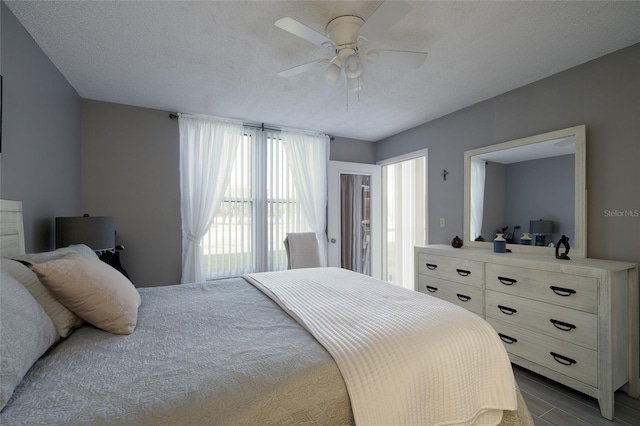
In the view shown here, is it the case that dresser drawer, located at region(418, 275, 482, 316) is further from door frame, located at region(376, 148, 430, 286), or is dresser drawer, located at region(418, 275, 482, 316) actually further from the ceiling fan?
the ceiling fan

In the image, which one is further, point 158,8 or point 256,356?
point 158,8

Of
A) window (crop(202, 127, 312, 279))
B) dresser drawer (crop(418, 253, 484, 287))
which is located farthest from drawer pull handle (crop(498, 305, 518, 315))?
window (crop(202, 127, 312, 279))

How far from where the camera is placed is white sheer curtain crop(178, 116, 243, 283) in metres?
3.33

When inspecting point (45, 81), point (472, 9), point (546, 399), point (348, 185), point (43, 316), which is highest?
point (472, 9)

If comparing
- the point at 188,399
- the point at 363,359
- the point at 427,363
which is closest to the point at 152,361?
the point at 188,399

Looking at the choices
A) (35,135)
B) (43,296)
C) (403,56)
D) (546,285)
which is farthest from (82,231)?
(546,285)

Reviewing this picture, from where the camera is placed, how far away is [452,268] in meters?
2.77

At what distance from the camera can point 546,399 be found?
75.4 inches

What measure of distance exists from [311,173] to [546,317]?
9.79 feet

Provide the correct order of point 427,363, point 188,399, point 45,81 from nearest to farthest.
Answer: point 188,399 < point 427,363 < point 45,81

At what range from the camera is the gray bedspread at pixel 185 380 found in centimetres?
75

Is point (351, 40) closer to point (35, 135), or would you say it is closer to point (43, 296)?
point (43, 296)

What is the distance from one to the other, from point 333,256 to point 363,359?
10.2ft

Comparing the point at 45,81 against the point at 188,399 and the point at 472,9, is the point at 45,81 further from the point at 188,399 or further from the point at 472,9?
the point at 472,9
